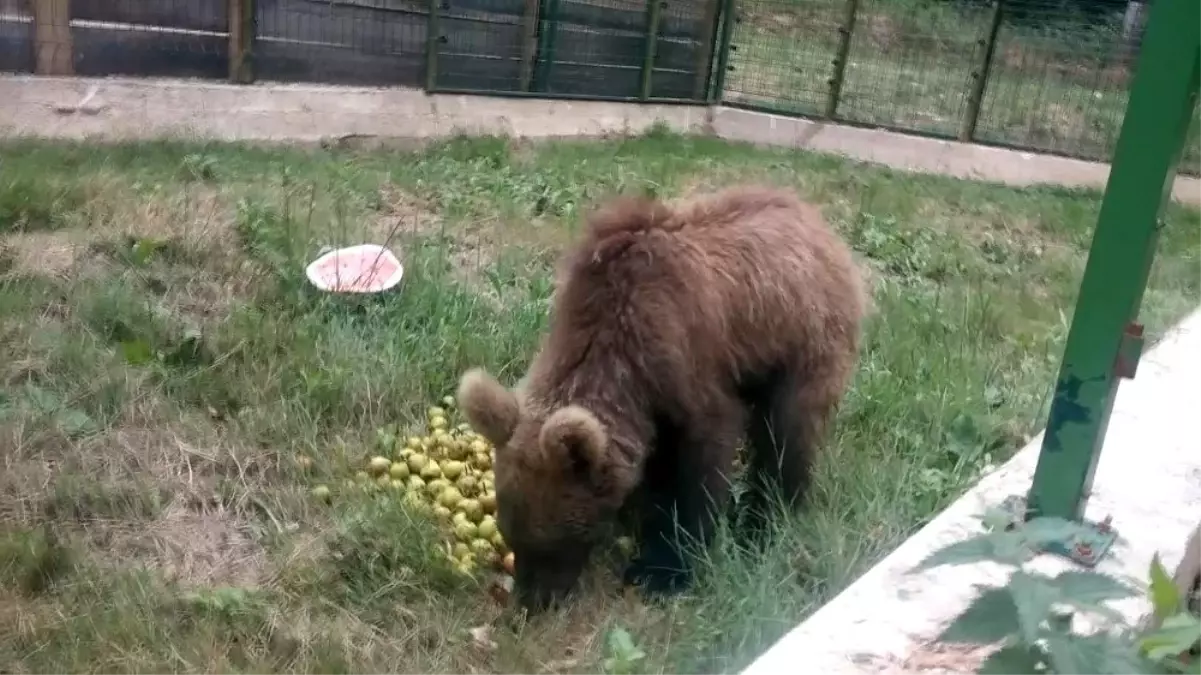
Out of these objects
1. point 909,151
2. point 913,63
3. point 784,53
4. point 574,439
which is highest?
point 913,63

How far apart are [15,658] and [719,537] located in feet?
7.69

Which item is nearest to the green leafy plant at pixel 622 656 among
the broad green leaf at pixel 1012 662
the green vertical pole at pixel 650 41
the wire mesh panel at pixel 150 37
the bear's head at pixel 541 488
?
the bear's head at pixel 541 488

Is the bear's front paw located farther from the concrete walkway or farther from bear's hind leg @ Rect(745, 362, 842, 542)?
the concrete walkway

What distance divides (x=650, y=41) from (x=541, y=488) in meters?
10.4

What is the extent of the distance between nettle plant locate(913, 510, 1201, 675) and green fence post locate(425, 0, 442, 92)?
9666 millimetres

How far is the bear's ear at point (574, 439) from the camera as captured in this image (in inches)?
144

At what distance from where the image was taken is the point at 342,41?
34.6 ft

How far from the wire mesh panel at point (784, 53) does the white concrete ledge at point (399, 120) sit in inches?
14.4

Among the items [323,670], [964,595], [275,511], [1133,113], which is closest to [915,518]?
[964,595]

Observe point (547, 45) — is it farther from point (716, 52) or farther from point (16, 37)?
point (16, 37)

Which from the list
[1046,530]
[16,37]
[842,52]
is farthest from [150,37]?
[1046,530]

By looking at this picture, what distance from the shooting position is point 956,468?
4.53m

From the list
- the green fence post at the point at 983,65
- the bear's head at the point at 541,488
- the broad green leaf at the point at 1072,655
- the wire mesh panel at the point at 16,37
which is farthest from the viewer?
the green fence post at the point at 983,65

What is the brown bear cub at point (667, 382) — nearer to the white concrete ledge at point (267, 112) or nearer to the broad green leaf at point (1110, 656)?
the broad green leaf at point (1110, 656)
